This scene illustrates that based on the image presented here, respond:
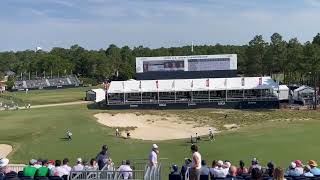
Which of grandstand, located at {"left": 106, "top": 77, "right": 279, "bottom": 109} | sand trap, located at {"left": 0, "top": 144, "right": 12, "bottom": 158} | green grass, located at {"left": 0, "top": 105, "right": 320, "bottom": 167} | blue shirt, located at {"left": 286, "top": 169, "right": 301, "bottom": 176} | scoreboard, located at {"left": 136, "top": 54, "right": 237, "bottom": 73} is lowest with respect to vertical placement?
sand trap, located at {"left": 0, "top": 144, "right": 12, "bottom": 158}

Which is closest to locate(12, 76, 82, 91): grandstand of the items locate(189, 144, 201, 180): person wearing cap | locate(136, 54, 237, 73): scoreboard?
locate(136, 54, 237, 73): scoreboard

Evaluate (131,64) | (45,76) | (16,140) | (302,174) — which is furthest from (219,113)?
(45,76)

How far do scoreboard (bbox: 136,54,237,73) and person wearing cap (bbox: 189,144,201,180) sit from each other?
3581 inches

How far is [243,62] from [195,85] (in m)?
68.8

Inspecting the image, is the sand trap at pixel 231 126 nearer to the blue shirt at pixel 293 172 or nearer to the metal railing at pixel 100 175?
the blue shirt at pixel 293 172

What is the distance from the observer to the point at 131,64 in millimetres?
177125

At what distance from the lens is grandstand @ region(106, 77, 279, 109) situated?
83.9 metres

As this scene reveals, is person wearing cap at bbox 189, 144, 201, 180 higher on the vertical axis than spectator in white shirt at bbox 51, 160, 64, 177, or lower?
higher

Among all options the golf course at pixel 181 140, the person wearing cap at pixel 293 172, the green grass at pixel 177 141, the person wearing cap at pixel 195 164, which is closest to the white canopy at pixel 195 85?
the golf course at pixel 181 140

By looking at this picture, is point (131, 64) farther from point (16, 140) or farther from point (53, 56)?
point (16, 140)

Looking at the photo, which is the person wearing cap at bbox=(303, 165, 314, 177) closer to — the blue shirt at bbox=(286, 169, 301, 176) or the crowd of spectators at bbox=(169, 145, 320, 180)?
the crowd of spectators at bbox=(169, 145, 320, 180)

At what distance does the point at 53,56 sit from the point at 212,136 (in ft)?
472

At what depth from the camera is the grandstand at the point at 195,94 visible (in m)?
83.9

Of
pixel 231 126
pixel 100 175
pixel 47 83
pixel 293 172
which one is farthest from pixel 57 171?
pixel 47 83
